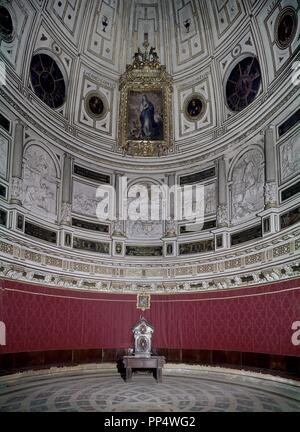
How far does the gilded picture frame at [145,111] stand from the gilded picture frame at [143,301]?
6664 millimetres

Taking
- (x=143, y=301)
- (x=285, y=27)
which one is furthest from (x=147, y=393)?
(x=285, y=27)

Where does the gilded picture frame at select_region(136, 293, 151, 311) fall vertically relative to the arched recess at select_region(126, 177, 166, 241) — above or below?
below

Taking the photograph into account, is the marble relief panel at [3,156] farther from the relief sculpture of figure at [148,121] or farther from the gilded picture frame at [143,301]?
the gilded picture frame at [143,301]

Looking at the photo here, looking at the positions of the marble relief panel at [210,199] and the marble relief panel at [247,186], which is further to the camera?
the marble relief panel at [210,199]

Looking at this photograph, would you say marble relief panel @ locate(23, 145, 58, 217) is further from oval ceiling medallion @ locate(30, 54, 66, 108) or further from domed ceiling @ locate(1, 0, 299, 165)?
oval ceiling medallion @ locate(30, 54, 66, 108)

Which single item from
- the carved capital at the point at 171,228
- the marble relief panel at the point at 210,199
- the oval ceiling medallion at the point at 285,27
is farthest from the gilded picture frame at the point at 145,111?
the oval ceiling medallion at the point at 285,27

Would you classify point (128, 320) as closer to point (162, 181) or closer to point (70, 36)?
point (162, 181)

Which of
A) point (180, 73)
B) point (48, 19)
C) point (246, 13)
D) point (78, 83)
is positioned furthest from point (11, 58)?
point (246, 13)

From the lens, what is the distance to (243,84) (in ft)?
56.1

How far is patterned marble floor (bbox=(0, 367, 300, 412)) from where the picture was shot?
366 inches

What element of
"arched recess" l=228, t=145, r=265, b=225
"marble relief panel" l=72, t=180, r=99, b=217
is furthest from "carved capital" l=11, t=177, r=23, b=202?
"arched recess" l=228, t=145, r=265, b=225

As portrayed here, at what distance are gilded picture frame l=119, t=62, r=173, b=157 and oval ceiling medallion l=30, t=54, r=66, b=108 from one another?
124 inches

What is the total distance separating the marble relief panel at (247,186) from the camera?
50.9 feet
